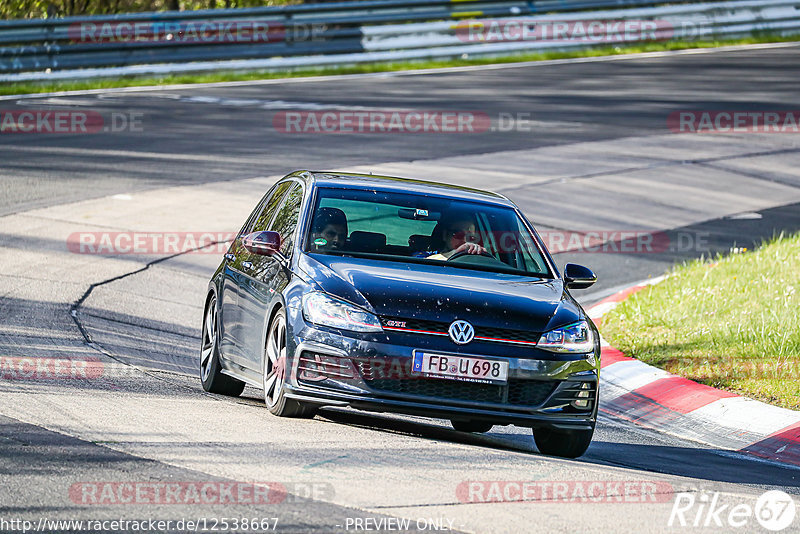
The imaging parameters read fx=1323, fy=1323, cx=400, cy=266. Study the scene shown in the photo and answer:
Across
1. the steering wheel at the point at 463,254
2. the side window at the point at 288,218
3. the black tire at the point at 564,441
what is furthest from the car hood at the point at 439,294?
the black tire at the point at 564,441

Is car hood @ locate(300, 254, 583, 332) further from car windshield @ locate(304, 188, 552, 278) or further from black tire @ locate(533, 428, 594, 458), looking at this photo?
black tire @ locate(533, 428, 594, 458)

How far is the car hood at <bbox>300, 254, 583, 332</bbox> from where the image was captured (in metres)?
7.25

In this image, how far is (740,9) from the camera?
111ft

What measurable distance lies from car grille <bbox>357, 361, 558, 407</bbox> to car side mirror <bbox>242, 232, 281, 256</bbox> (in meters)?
1.38

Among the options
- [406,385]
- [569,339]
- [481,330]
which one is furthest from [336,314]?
[569,339]

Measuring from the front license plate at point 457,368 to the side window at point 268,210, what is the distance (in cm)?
245

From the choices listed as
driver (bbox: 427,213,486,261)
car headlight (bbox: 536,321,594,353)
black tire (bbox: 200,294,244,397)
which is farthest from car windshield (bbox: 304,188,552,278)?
black tire (bbox: 200,294,244,397)

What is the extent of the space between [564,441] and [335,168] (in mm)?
11046

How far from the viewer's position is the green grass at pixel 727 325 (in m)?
9.82

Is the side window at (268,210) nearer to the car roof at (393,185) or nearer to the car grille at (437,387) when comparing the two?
the car roof at (393,185)

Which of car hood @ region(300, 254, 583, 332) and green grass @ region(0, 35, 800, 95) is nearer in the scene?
car hood @ region(300, 254, 583, 332)

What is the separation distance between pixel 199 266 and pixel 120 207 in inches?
94.8

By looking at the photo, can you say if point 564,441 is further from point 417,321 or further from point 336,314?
point 336,314

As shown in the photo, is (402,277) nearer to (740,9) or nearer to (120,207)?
(120,207)
